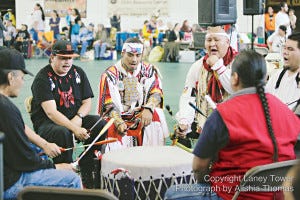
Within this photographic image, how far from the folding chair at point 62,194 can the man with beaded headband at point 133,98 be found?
8.29 ft

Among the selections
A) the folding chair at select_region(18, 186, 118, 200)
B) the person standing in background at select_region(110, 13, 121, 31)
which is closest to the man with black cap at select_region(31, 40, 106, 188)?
the folding chair at select_region(18, 186, 118, 200)

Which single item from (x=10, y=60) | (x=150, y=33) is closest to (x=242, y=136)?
(x=10, y=60)

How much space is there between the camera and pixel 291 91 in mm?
4297

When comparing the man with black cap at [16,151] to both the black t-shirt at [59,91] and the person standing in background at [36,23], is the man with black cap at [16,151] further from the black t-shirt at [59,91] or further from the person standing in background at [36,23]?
the person standing in background at [36,23]

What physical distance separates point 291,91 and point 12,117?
220 centimetres

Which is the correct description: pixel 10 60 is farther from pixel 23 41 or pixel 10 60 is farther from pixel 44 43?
pixel 44 43

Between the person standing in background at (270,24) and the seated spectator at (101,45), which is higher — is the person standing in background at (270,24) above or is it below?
above

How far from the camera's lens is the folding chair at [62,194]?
2217 millimetres

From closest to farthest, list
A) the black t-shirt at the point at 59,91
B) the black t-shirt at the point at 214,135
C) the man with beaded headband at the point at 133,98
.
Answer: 1. the black t-shirt at the point at 214,135
2. the black t-shirt at the point at 59,91
3. the man with beaded headband at the point at 133,98

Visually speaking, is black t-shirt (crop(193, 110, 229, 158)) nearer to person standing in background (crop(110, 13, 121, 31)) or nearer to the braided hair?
the braided hair

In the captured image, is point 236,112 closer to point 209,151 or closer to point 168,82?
point 209,151

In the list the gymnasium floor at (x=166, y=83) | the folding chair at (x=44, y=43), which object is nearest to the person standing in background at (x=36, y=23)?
the folding chair at (x=44, y=43)

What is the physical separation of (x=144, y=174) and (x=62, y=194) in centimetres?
116

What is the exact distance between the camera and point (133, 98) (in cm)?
517
